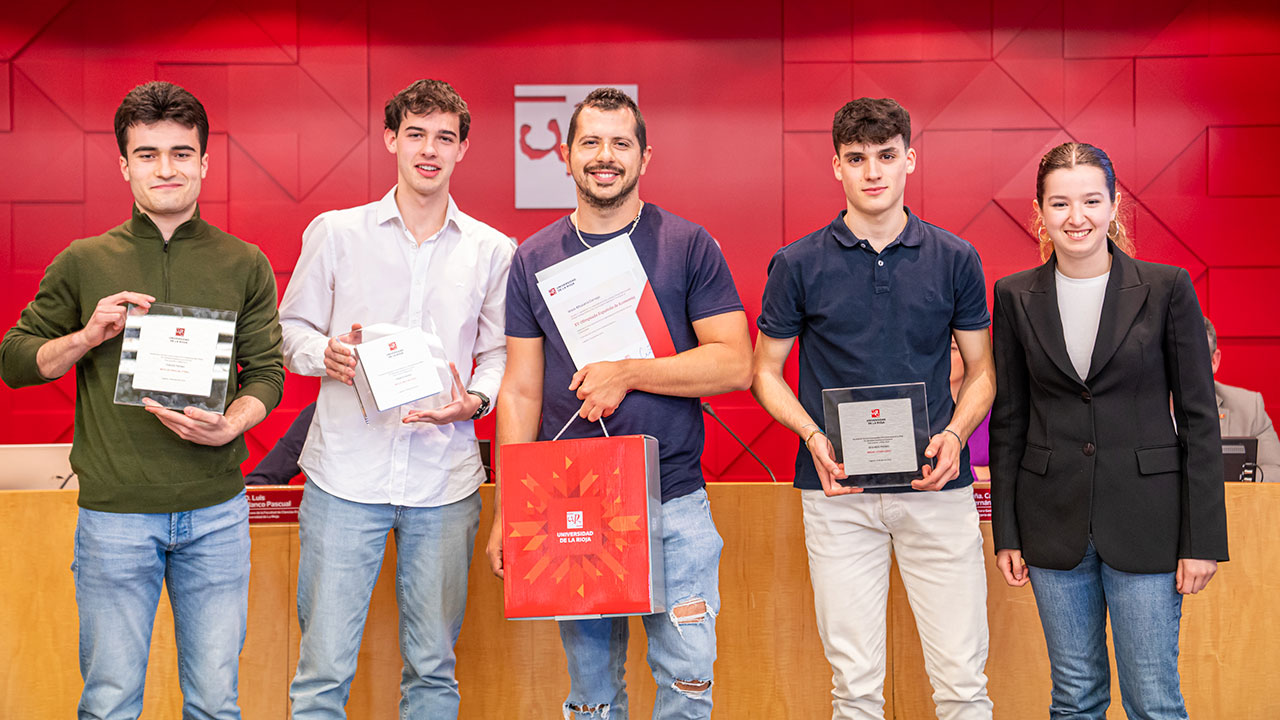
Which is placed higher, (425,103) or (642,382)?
(425,103)

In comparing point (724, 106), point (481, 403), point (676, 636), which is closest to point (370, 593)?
point (481, 403)

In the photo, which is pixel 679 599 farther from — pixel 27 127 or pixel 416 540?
pixel 27 127

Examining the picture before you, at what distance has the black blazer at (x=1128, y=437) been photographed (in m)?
2.03

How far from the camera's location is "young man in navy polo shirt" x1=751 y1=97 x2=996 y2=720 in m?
2.20

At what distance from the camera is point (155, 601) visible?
2.11m

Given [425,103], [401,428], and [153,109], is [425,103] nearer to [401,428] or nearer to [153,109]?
[153,109]

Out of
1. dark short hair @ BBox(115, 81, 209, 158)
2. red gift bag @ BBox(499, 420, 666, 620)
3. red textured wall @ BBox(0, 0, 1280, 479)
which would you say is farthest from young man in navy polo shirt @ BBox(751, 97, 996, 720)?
red textured wall @ BBox(0, 0, 1280, 479)

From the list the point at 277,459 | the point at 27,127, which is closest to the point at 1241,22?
the point at 277,459

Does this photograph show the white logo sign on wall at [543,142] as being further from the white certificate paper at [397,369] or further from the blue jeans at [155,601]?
the blue jeans at [155,601]

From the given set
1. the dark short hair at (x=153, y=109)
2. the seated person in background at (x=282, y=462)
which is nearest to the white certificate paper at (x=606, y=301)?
the dark short hair at (x=153, y=109)

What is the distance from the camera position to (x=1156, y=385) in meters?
2.08

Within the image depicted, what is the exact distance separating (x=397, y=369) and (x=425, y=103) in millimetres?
724

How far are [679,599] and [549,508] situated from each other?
0.38 metres

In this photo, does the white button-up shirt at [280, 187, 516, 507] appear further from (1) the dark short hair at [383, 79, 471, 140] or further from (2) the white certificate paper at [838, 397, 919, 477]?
(2) the white certificate paper at [838, 397, 919, 477]
